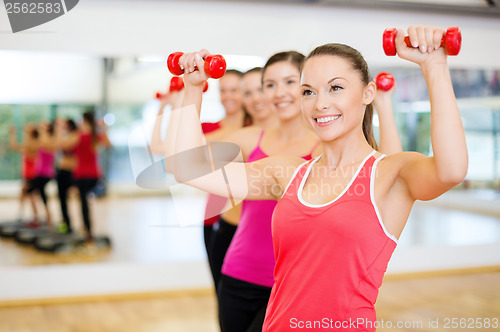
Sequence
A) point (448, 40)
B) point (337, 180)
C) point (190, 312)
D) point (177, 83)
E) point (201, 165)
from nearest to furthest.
Answer: point (448, 40)
point (337, 180)
point (201, 165)
point (177, 83)
point (190, 312)

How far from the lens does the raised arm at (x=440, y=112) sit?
106cm

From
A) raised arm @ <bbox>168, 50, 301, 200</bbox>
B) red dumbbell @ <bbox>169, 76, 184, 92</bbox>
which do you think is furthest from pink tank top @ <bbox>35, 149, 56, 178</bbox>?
raised arm @ <bbox>168, 50, 301, 200</bbox>

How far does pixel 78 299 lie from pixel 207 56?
3.35 m

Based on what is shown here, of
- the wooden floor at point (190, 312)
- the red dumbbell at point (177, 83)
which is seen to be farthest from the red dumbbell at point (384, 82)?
the wooden floor at point (190, 312)

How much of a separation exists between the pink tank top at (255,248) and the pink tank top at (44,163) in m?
5.00

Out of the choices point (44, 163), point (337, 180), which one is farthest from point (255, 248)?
point (44, 163)

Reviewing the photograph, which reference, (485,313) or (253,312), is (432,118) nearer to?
(253,312)

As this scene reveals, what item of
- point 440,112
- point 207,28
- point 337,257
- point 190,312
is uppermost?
point 207,28

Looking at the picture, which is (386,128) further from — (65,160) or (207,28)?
(65,160)

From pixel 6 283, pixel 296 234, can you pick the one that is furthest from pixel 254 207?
pixel 6 283

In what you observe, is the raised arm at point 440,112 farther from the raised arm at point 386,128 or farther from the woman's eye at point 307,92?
the raised arm at point 386,128

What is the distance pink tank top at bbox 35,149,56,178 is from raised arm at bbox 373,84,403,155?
552 cm

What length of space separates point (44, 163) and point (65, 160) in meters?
0.80

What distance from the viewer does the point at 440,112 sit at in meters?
1.08
